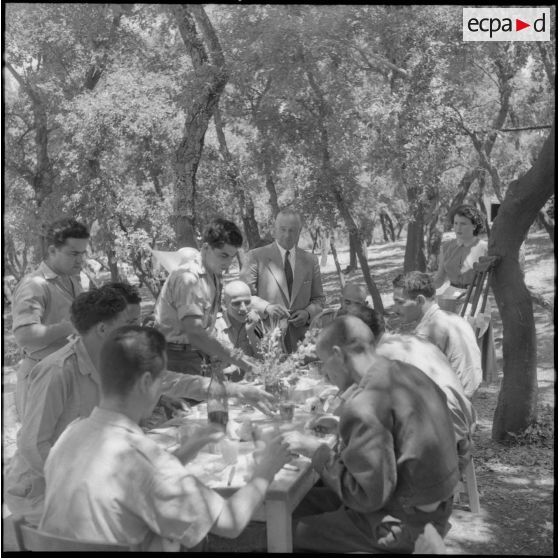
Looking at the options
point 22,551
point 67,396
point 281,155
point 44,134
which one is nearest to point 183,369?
point 67,396

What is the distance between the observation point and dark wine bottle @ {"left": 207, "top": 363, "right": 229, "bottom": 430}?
3.59 metres

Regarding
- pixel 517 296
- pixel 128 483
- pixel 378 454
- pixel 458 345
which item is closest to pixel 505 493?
pixel 458 345

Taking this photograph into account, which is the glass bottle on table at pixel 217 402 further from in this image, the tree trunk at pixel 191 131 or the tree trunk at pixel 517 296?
the tree trunk at pixel 191 131

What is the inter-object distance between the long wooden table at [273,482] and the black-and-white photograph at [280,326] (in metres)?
0.01

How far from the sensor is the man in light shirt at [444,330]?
4.66m

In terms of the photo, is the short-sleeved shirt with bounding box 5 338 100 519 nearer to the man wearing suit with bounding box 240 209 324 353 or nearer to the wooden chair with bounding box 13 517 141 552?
the wooden chair with bounding box 13 517 141 552

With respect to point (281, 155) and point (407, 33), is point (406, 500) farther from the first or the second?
point (281, 155)

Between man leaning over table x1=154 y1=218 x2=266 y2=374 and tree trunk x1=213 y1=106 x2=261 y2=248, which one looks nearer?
man leaning over table x1=154 y1=218 x2=266 y2=374

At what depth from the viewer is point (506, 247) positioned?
610cm

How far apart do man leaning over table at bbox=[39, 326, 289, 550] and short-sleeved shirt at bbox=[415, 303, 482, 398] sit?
240 cm

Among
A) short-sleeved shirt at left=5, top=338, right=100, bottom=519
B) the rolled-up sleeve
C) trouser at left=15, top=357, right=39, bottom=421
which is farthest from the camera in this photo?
the rolled-up sleeve

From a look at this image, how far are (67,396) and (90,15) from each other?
13586 mm

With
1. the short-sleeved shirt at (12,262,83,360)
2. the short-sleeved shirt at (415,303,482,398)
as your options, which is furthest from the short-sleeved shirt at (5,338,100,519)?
the short-sleeved shirt at (415,303,482,398)

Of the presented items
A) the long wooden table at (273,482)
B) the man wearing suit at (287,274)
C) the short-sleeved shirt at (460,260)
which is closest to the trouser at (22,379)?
the long wooden table at (273,482)
